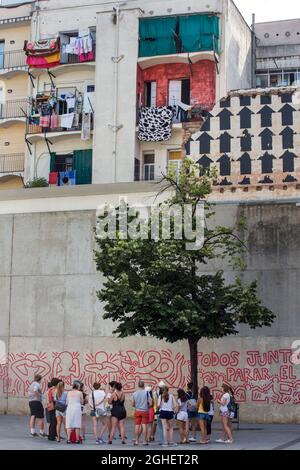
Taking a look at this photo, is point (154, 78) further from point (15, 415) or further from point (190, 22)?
point (15, 415)

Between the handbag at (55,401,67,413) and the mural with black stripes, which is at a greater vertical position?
the mural with black stripes

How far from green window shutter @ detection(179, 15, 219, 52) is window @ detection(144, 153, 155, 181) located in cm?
515

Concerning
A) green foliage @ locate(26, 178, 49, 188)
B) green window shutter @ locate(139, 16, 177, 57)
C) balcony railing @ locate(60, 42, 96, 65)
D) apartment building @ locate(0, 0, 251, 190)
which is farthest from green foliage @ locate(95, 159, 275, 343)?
balcony railing @ locate(60, 42, 96, 65)

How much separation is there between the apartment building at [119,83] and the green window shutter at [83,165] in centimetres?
5

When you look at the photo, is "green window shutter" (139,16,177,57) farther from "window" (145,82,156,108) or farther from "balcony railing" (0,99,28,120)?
"balcony railing" (0,99,28,120)

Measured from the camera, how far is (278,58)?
45312 mm

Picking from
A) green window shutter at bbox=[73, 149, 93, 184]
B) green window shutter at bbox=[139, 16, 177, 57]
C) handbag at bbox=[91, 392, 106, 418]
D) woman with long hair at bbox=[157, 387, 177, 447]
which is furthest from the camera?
green window shutter at bbox=[73, 149, 93, 184]

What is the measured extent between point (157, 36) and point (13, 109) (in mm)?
8494

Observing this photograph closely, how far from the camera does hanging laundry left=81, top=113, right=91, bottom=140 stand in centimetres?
4091

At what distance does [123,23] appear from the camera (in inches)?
1609

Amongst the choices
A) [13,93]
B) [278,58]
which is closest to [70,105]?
[13,93]

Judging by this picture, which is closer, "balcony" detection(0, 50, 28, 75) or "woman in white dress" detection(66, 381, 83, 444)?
"woman in white dress" detection(66, 381, 83, 444)
